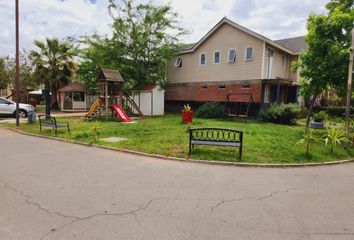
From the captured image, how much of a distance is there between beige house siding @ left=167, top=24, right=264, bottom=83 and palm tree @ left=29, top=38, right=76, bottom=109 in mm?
15767

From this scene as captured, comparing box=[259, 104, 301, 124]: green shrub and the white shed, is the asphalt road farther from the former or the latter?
the white shed

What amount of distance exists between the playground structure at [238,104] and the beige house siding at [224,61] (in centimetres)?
144

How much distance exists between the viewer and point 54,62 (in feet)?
101

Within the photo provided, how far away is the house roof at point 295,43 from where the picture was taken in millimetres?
23078

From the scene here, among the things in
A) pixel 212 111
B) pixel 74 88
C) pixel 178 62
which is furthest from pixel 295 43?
pixel 74 88

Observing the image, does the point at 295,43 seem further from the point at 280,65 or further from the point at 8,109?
the point at 8,109

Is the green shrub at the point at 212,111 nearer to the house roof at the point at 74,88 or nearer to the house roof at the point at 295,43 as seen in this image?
the house roof at the point at 295,43

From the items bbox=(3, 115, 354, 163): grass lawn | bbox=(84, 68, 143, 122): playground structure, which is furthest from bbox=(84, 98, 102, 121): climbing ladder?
bbox=(3, 115, 354, 163): grass lawn

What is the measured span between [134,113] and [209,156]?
1702cm

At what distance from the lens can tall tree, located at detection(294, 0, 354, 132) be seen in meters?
10.8

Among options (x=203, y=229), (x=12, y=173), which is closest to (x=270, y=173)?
(x=203, y=229)

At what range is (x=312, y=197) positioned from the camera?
4938 millimetres

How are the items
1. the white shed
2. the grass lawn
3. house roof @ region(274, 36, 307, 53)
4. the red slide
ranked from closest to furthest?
1. the grass lawn
2. the red slide
3. the white shed
4. house roof @ region(274, 36, 307, 53)

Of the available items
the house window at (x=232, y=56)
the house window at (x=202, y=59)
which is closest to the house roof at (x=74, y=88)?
the house window at (x=202, y=59)
